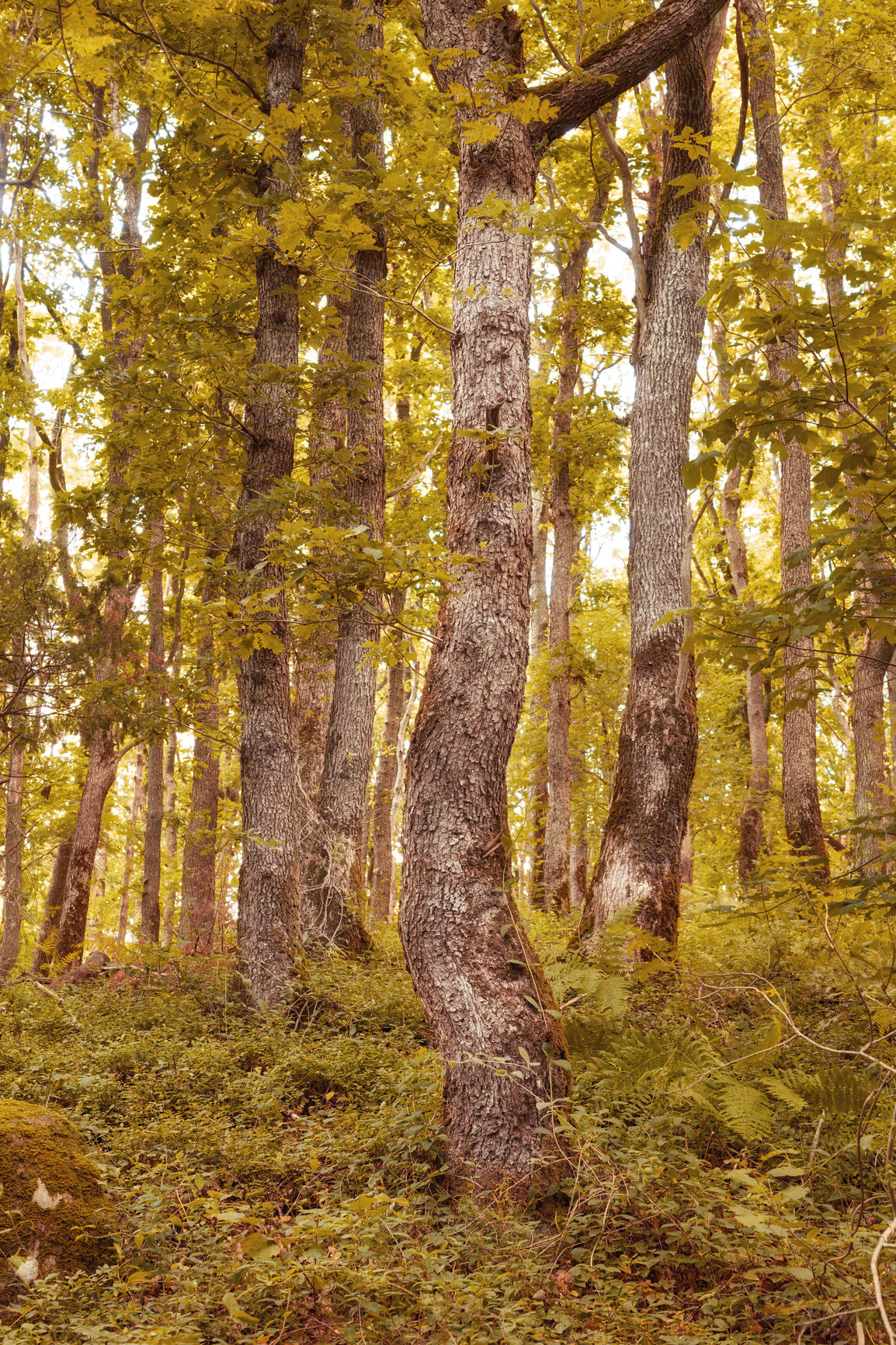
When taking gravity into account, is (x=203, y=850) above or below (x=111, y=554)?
below

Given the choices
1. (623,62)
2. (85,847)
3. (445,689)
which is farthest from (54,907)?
(623,62)

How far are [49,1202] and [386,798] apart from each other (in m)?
11.8

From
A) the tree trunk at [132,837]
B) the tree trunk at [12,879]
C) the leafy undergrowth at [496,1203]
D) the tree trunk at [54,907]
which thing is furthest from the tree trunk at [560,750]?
the tree trunk at [132,837]

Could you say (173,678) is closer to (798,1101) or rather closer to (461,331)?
(461,331)

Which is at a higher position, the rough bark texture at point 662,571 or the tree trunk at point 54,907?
the rough bark texture at point 662,571

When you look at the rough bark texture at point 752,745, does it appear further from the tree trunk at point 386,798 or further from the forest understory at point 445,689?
the tree trunk at point 386,798

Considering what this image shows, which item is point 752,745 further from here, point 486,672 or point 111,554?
point 486,672

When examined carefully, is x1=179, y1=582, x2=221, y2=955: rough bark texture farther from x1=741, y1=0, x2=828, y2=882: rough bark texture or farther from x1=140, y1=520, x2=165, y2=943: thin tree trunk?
x1=741, y1=0, x2=828, y2=882: rough bark texture

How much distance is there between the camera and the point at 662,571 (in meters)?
7.49

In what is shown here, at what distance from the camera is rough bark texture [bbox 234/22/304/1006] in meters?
7.32

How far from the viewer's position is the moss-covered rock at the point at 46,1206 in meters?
3.63

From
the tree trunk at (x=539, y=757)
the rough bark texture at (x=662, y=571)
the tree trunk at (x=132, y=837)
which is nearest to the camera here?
the rough bark texture at (x=662, y=571)

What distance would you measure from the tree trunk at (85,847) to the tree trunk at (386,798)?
16.1 feet

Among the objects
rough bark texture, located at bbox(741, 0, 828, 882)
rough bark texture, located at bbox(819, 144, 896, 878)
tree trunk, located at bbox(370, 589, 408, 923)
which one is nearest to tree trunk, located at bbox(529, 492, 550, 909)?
tree trunk, located at bbox(370, 589, 408, 923)
